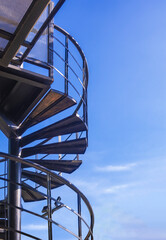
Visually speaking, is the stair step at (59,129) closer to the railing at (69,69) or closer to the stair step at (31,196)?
the railing at (69,69)

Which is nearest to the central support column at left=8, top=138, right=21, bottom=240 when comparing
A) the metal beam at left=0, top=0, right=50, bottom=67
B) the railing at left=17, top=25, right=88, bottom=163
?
the railing at left=17, top=25, right=88, bottom=163

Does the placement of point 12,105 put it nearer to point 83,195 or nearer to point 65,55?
point 65,55

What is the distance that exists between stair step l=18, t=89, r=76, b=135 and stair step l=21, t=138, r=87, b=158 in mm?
381

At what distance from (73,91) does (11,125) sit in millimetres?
1183

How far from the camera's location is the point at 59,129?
5.66 meters

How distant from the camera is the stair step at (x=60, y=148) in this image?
18.7 ft

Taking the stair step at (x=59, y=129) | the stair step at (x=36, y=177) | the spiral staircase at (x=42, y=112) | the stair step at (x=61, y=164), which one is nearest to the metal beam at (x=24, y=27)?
the spiral staircase at (x=42, y=112)

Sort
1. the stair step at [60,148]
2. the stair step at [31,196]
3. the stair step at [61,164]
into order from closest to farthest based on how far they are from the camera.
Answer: the stair step at [60,148]
the stair step at [61,164]
the stair step at [31,196]

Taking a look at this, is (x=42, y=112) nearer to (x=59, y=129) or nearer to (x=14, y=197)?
(x=59, y=129)

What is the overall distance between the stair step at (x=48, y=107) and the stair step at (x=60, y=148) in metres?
0.38

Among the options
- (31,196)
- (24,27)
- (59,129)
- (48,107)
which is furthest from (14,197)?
(24,27)

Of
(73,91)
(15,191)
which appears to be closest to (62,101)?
(73,91)

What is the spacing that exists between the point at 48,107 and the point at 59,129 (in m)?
0.48

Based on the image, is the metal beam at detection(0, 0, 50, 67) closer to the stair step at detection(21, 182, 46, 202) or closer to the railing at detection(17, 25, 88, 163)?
the railing at detection(17, 25, 88, 163)
